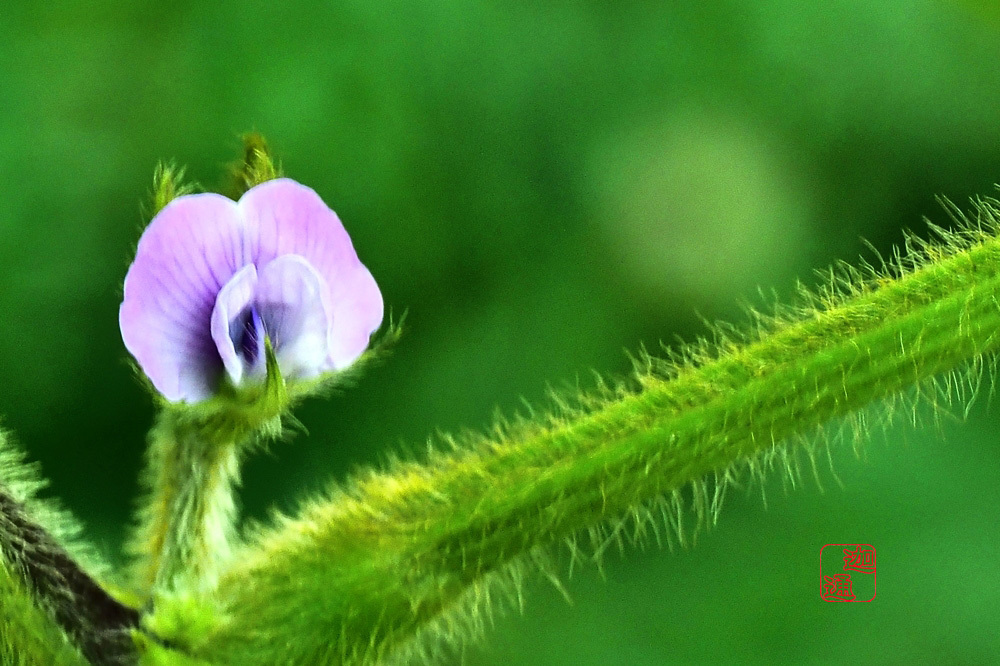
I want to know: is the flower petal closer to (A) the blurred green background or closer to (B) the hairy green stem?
(B) the hairy green stem

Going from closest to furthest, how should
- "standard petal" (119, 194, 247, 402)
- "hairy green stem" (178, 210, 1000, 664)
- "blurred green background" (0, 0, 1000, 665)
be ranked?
"standard petal" (119, 194, 247, 402) < "hairy green stem" (178, 210, 1000, 664) < "blurred green background" (0, 0, 1000, 665)

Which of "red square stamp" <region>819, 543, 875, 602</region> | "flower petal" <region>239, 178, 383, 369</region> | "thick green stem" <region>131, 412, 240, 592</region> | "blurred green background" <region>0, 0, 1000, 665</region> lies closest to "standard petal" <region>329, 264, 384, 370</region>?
"flower petal" <region>239, 178, 383, 369</region>

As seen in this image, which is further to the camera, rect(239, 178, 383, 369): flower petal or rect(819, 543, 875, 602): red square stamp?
rect(819, 543, 875, 602): red square stamp

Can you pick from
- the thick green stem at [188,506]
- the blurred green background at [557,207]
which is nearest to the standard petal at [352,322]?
the thick green stem at [188,506]

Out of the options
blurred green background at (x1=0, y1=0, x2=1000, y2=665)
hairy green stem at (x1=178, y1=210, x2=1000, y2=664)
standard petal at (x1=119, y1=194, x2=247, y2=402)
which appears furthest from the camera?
blurred green background at (x1=0, y1=0, x2=1000, y2=665)

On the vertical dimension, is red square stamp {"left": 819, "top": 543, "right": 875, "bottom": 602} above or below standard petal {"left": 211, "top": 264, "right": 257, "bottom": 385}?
below

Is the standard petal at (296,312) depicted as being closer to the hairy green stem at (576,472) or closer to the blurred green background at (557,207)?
the hairy green stem at (576,472)
